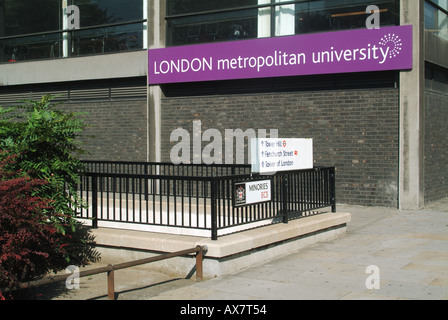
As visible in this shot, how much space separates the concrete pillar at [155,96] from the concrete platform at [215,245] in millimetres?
8177

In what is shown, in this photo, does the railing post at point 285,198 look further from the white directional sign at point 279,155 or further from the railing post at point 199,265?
the railing post at point 199,265

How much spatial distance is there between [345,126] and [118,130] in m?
7.39

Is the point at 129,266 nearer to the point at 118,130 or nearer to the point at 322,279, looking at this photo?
the point at 322,279

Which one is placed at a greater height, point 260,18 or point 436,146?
point 260,18

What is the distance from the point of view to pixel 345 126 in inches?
564

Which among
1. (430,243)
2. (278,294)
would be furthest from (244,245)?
(430,243)

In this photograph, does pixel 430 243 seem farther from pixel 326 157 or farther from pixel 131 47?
pixel 131 47

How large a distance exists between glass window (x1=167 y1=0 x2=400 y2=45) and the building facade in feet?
0.10

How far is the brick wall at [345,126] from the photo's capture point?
45.5 feet

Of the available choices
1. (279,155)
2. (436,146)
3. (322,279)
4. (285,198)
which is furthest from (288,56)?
(322,279)

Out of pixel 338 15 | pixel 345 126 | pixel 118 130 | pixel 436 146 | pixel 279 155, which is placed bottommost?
pixel 279 155

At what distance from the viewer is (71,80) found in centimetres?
1850
